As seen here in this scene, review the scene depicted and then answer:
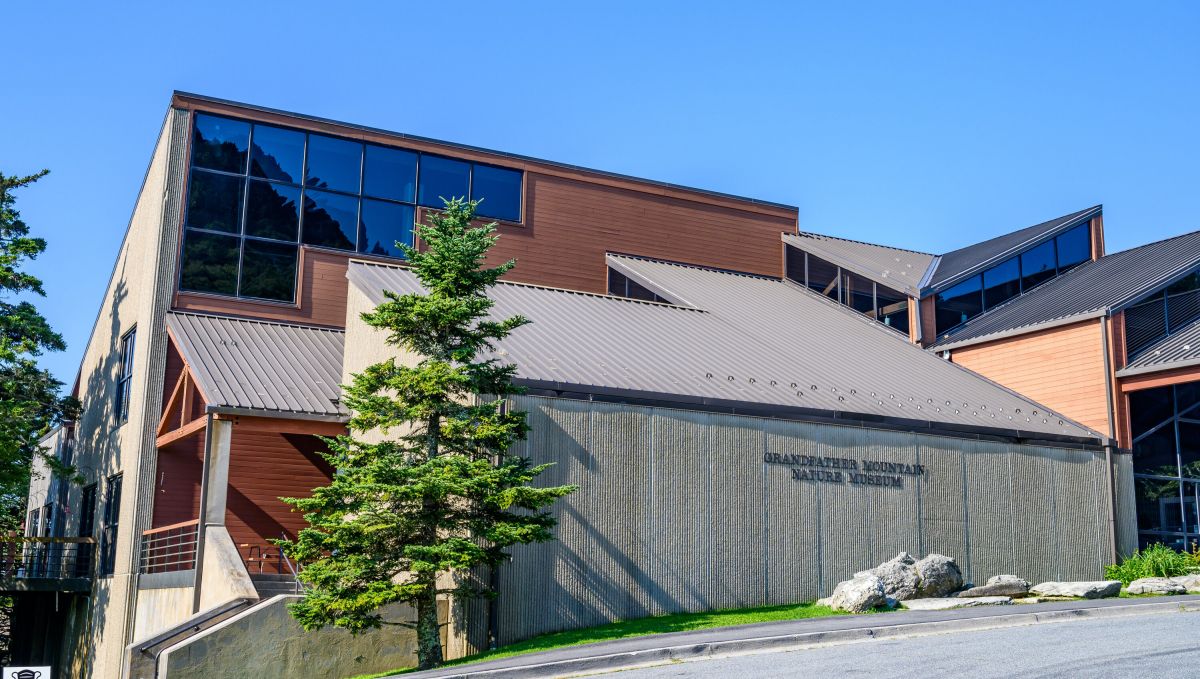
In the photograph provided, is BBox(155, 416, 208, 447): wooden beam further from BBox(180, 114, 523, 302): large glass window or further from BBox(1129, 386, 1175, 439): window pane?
BBox(1129, 386, 1175, 439): window pane

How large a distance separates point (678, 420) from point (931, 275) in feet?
50.8

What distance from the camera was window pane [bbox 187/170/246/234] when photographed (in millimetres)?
28484

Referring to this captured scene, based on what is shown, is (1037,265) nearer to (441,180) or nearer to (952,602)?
(441,180)

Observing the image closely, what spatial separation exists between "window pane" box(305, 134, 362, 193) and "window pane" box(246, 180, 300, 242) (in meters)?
0.68

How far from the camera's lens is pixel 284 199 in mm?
29500

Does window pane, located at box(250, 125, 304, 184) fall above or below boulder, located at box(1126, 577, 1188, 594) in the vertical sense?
above

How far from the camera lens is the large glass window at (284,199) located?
93.7ft

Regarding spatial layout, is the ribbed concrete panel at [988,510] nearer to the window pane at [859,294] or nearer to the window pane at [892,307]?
the window pane at [892,307]

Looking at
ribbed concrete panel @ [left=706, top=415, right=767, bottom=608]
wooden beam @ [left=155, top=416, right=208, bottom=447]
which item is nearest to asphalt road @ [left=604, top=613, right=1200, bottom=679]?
ribbed concrete panel @ [left=706, top=415, right=767, bottom=608]

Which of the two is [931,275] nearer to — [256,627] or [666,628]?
[666,628]

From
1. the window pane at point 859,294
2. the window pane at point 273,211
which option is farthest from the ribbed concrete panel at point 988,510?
the window pane at point 273,211

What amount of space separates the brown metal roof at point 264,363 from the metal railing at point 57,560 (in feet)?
23.0

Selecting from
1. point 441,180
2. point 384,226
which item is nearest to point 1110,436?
point 441,180

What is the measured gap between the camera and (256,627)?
703 inches
